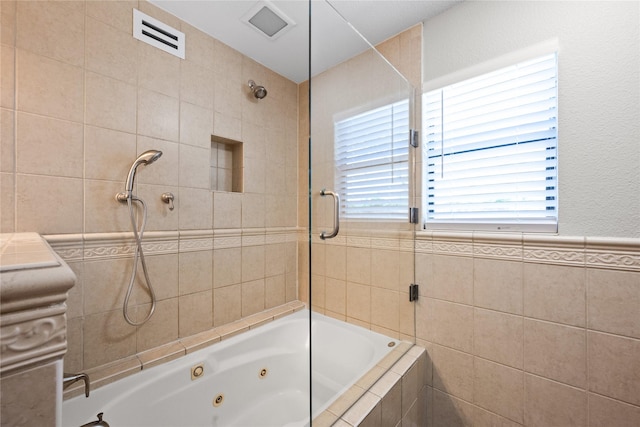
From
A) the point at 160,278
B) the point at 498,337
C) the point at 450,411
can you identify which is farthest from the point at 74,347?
the point at 498,337

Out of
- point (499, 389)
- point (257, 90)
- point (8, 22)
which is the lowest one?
point (499, 389)

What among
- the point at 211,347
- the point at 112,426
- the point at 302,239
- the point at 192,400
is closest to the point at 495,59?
the point at 302,239

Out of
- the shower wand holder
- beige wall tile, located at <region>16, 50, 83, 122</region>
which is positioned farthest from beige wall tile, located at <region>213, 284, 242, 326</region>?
beige wall tile, located at <region>16, 50, 83, 122</region>

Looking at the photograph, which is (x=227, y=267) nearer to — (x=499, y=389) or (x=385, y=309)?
(x=385, y=309)

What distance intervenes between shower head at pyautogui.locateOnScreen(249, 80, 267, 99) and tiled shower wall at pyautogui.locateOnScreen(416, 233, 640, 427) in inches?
57.2

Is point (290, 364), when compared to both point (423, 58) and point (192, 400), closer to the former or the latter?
point (192, 400)

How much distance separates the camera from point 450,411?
1354 mm

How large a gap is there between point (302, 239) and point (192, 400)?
124 centimetres

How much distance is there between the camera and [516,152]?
1211 mm

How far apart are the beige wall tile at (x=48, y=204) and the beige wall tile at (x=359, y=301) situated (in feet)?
4.30

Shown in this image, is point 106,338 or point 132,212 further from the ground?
point 132,212

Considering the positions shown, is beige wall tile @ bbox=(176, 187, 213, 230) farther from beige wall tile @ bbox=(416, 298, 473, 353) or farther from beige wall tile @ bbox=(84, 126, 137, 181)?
beige wall tile @ bbox=(416, 298, 473, 353)

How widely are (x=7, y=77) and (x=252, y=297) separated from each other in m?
1.61

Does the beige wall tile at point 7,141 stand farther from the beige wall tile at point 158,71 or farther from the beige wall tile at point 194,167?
the beige wall tile at point 194,167
